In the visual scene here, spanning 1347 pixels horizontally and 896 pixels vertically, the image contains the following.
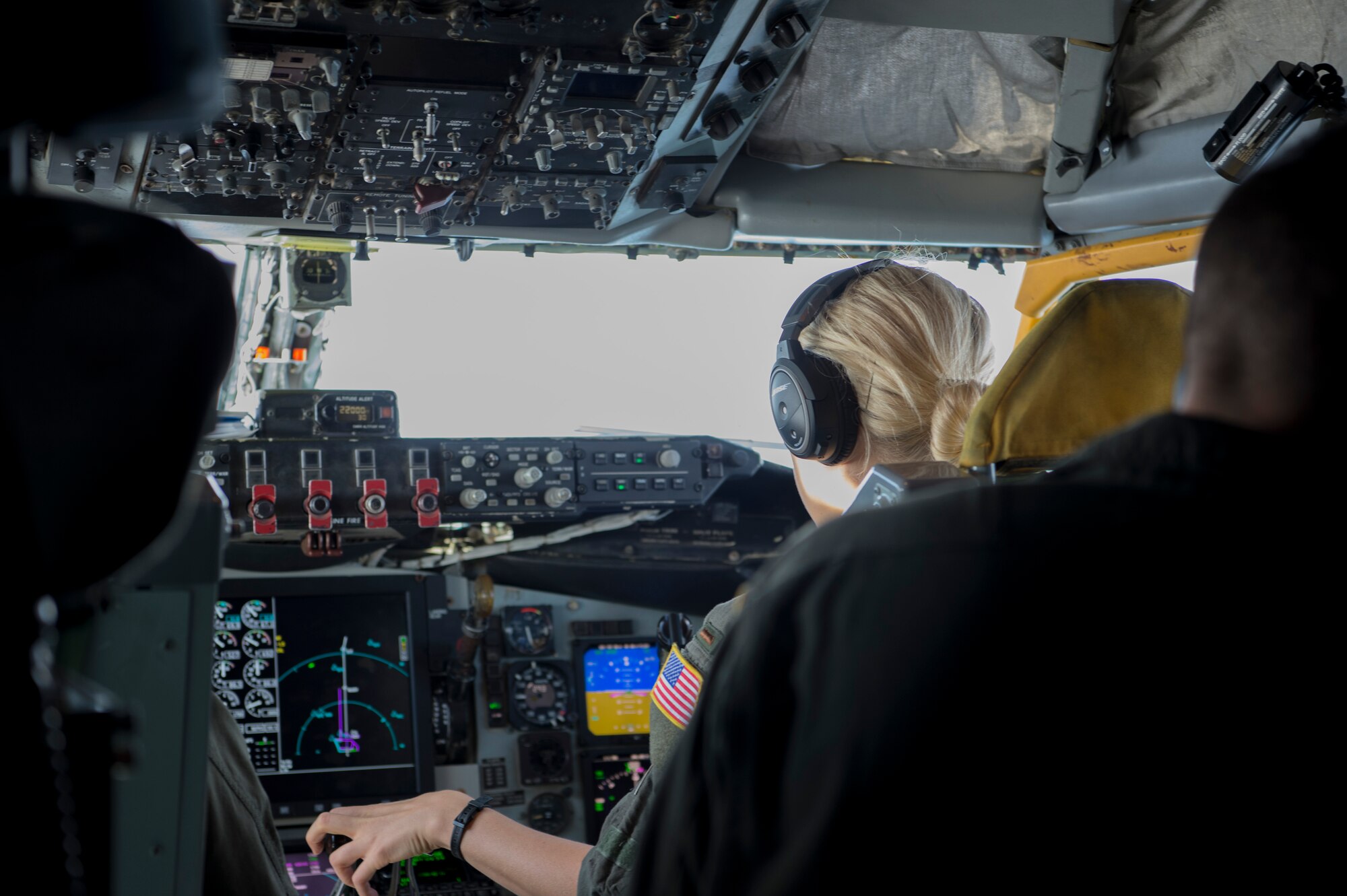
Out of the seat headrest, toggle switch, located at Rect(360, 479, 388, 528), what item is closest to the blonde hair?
the seat headrest

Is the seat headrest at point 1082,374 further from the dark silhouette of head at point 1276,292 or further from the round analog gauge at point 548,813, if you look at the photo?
the round analog gauge at point 548,813

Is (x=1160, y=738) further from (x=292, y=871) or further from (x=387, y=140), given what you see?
(x=292, y=871)

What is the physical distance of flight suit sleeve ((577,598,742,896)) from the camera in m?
1.54

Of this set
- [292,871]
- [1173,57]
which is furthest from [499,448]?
[1173,57]

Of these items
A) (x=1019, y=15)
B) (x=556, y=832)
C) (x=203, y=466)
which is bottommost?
(x=556, y=832)

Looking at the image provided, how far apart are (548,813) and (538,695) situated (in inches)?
13.2

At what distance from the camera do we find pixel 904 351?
1.67 meters

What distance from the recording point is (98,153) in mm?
2547

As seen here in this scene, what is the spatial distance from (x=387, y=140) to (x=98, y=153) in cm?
58

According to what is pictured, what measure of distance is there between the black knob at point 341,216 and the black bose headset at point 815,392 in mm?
1542

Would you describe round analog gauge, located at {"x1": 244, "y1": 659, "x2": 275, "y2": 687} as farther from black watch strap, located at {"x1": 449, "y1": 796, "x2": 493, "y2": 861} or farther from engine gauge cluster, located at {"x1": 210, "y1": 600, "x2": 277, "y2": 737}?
black watch strap, located at {"x1": 449, "y1": 796, "x2": 493, "y2": 861}

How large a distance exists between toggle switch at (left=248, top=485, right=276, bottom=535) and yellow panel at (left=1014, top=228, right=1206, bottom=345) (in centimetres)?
201

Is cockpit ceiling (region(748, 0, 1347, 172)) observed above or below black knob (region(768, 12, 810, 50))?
above

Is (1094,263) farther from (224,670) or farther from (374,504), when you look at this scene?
(224,670)
